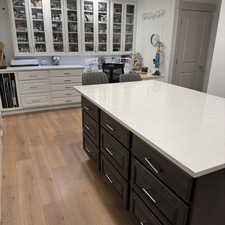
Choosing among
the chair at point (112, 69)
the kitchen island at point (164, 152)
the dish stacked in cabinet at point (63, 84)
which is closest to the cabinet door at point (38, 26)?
the dish stacked in cabinet at point (63, 84)

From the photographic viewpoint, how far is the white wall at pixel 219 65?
2.89m

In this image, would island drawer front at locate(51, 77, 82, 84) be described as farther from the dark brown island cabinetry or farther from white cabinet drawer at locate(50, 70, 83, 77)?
the dark brown island cabinetry

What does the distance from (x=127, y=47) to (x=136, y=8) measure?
0.90m

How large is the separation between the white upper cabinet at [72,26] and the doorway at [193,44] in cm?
130

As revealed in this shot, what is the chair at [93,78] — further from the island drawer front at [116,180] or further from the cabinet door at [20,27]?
the cabinet door at [20,27]

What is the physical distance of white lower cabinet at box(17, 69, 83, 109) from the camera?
13.1 feet

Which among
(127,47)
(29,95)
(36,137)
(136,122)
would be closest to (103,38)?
(127,47)

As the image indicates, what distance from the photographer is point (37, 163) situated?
2.57 m

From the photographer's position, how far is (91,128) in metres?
2.28

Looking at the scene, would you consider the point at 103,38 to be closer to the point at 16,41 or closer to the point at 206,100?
the point at 16,41

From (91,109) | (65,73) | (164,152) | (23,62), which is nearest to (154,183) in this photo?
(164,152)

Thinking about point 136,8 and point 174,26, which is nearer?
point 174,26

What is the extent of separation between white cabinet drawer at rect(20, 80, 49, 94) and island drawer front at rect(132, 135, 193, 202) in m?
3.15

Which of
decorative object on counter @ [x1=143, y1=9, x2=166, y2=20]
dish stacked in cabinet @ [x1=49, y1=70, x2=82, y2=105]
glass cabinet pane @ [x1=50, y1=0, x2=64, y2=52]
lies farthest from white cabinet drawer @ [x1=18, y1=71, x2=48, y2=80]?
decorative object on counter @ [x1=143, y1=9, x2=166, y2=20]
